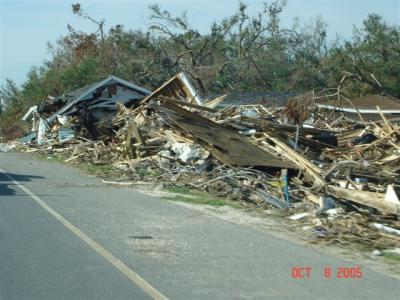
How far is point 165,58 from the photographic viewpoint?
186 feet

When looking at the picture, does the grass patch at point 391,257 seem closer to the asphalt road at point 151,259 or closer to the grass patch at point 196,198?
the asphalt road at point 151,259

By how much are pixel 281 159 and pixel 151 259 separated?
1059 centimetres

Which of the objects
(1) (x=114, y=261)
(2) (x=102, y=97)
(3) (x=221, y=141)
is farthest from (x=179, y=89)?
(1) (x=114, y=261)

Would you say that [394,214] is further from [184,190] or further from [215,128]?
[215,128]

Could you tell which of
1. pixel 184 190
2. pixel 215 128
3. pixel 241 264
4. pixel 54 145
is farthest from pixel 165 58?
pixel 241 264

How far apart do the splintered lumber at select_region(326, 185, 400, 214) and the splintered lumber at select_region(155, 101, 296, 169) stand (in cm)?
416

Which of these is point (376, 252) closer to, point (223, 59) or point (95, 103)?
point (95, 103)

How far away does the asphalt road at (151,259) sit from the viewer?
6963mm

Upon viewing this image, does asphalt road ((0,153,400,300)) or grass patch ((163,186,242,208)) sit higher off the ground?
grass patch ((163,186,242,208))

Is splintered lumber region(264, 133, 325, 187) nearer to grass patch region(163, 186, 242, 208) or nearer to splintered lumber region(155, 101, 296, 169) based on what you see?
splintered lumber region(155, 101, 296, 169)

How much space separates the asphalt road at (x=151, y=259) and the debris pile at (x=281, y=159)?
1998 millimetres

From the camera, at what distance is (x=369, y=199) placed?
1285 centimetres
